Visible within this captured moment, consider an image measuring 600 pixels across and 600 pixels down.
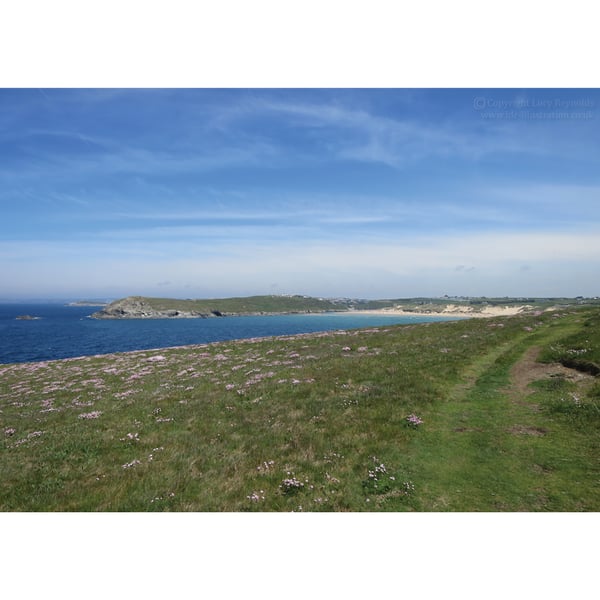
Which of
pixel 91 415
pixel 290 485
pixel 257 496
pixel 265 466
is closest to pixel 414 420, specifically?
pixel 290 485

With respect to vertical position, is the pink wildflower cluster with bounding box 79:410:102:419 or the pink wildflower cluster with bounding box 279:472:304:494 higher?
the pink wildflower cluster with bounding box 279:472:304:494

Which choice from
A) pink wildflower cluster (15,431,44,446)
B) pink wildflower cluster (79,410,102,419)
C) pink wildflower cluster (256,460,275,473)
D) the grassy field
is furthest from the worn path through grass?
pink wildflower cluster (15,431,44,446)

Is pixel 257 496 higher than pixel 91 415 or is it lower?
higher

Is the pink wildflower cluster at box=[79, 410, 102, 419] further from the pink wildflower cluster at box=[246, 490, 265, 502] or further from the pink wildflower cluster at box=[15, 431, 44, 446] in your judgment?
the pink wildflower cluster at box=[246, 490, 265, 502]

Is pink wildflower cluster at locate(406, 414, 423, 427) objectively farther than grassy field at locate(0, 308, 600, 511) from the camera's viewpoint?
Yes

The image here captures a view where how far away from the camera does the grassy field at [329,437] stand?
9.30 meters

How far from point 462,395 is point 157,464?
53.1 ft

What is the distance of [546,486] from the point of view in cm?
902

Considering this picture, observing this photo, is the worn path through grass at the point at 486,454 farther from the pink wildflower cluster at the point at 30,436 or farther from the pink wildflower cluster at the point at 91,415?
the pink wildflower cluster at the point at 30,436

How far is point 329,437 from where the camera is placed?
1313cm

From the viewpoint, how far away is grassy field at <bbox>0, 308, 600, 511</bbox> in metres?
9.30

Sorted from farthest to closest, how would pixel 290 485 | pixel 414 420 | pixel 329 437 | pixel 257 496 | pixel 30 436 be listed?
pixel 30 436
pixel 414 420
pixel 329 437
pixel 290 485
pixel 257 496

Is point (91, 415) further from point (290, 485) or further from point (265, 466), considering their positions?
point (290, 485)

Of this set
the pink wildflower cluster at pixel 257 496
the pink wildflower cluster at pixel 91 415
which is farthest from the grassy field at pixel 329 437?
the pink wildflower cluster at pixel 91 415
